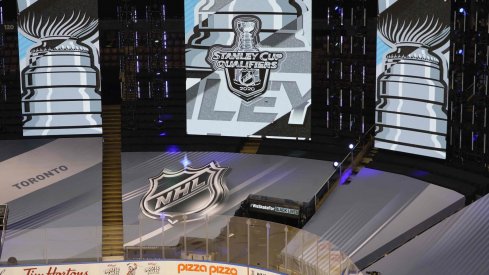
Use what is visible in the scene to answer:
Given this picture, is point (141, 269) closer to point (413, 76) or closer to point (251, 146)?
point (251, 146)

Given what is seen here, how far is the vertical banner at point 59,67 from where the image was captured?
33.0m

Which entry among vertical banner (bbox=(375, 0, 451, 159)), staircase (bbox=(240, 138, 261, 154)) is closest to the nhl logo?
staircase (bbox=(240, 138, 261, 154))

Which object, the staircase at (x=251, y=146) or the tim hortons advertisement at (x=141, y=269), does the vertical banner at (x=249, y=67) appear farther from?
the tim hortons advertisement at (x=141, y=269)

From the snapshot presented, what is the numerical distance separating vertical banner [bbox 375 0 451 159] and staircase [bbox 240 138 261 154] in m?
4.60

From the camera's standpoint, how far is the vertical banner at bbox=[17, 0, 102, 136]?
1299 inches

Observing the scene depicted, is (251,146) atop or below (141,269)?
atop

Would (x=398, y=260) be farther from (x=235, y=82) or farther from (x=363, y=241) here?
(x=235, y=82)

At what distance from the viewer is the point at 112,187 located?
31969mm

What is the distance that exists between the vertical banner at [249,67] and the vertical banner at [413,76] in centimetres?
279

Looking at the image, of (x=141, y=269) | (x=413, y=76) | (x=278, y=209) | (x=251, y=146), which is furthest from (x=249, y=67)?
(x=141, y=269)

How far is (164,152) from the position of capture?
112ft

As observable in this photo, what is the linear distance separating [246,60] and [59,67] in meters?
5.94

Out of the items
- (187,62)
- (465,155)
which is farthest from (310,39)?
(465,155)

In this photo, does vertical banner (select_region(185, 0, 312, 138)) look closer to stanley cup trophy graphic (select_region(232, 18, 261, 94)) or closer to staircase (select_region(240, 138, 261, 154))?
stanley cup trophy graphic (select_region(232, 18, 261, 94))
